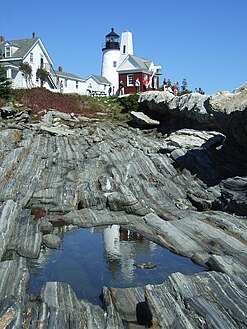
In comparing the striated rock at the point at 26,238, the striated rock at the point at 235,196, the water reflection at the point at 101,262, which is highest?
the striated rock at the point at 235,196

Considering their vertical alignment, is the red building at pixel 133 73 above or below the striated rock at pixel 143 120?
above

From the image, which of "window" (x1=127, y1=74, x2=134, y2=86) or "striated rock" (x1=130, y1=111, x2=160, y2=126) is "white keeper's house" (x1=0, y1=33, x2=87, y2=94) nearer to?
"window" (x1=127, y1=74, x2=134, y2=86)

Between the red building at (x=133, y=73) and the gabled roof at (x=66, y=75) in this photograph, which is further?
the gabled roof at (x=66, y=75)

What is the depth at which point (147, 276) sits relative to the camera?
48.8 ft

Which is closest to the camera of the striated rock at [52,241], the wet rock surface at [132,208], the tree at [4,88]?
the wet rock surface at [132,208]

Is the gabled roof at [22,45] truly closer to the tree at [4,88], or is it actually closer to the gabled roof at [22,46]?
the gabled roof at [22,46]

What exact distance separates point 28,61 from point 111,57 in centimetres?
2062

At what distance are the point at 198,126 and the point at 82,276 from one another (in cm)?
2500

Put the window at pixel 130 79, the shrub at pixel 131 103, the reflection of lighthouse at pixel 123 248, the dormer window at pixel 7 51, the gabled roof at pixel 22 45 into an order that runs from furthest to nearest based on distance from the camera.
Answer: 1. the window at pixel 130 79
2. the dormer window at pixel 7 51
3. the gabled roof at pixel 22 45
4. the shrub at pixel 131 103
5. the reflection of lighthouse at pixel 123 248

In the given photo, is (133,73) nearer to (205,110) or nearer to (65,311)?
(205,110)

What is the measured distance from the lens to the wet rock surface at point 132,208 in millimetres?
10812

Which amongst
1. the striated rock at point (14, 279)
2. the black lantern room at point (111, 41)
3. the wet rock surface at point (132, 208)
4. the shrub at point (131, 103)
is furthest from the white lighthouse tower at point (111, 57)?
the striated rock at point (14, 279)

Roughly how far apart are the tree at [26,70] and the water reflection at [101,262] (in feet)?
146

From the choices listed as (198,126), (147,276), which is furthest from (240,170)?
(147,276)
